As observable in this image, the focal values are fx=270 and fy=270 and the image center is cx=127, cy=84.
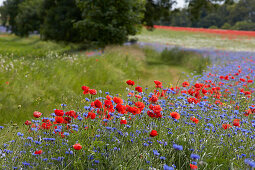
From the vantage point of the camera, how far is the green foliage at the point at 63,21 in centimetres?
1983

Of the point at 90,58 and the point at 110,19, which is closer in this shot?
the point at 90,58

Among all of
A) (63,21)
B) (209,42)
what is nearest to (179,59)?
(63,21)

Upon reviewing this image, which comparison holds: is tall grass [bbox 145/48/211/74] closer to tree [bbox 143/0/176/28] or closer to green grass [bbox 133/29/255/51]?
tree [bbox 143/0/176/28]

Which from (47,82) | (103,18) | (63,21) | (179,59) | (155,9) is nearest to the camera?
(47,82)

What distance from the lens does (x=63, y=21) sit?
2031 cm

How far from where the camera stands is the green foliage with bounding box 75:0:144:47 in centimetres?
1466

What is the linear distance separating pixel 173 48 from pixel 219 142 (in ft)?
54.6

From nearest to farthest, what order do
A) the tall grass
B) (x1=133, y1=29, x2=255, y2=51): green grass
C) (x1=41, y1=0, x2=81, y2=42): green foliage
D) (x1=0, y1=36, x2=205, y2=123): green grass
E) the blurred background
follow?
(x1=0, y1=36, x2=205, y2=123): green grass → the blurred background → the tall grass → (x1=41, y1=0, x2=81, y2=42): green foliage → (x1=133, y1=29, x2=255, y2=51): green grass

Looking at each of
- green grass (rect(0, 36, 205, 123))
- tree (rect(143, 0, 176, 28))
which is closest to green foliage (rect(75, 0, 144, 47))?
green grass (rect(0, 36, 205, 123))

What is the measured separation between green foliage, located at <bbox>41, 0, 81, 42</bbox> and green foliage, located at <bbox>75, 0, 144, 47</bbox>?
455cm

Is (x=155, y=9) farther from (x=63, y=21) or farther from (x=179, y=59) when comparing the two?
(x=63, y=21)

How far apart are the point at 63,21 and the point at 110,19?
20.9ft

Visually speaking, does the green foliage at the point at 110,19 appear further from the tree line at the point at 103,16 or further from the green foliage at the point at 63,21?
the green foliage at the point at 63,21

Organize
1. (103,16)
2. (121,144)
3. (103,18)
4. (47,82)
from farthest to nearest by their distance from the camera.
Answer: (103,18)
(103,16)
(47,82)
(121,144)
